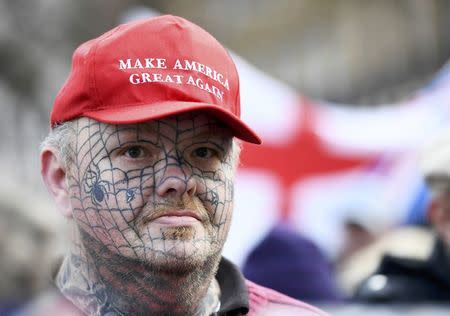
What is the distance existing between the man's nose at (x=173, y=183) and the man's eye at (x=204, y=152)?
0.08m

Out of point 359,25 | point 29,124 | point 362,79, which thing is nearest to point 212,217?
point 29,124

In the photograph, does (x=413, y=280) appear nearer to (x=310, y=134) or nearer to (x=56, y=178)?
(x=56, y=178)

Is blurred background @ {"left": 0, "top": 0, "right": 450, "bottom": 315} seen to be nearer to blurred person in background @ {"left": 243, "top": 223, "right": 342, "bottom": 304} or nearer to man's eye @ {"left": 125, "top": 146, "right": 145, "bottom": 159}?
blurred person in background @ {"left": 243, "top": 223, "right": 342, "bottom": 304}

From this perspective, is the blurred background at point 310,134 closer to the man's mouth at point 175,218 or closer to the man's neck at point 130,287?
the man's neck at point 130,287

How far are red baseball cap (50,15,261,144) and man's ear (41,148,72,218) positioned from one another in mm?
96

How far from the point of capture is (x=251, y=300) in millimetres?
2891

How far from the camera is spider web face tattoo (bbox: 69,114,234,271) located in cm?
267

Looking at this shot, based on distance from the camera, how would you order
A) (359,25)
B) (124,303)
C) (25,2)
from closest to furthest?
(124,303) → (25,2) → (359,25)

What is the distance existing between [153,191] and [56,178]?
0.29 m

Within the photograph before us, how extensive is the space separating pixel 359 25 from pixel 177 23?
593 inches

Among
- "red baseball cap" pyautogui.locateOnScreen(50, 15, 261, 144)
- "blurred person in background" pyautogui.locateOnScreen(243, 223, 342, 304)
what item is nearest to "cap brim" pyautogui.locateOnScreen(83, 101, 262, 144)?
"red baseball cap" pyautogui.locateOnScreen(50, 15, 261, 144)

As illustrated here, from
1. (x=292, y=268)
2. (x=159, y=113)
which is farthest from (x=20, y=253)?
(x=159, y=113)

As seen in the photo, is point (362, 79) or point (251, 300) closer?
point (251, 300)

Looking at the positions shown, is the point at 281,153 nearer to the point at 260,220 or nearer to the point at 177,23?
the point at 260,220
